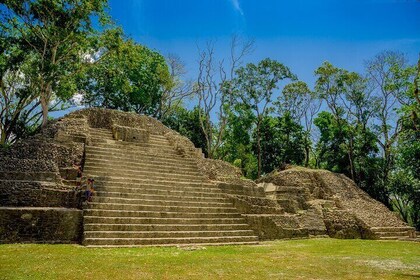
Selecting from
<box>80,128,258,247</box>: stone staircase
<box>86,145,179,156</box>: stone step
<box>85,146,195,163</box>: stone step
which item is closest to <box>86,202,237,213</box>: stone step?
<box>80,128,258,247</box>: stone staircase

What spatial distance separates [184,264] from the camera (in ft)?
22.6

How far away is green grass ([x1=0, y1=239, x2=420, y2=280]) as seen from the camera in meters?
5.81

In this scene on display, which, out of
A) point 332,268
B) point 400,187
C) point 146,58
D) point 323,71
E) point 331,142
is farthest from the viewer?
point 146,58

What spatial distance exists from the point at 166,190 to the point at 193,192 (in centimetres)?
115

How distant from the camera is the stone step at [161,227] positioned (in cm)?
943

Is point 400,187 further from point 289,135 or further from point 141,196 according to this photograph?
point 141,196

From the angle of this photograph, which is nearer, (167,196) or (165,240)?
(165,240)

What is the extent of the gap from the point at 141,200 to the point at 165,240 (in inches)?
74.3

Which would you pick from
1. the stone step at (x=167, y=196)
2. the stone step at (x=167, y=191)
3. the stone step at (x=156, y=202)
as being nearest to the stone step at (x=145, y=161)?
the stone step at (x=167, y=191)

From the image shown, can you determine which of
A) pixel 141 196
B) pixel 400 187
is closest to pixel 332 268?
pixel 141 196

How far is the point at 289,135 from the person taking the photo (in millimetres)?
32594

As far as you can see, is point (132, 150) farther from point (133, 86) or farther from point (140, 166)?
point (133, 86)

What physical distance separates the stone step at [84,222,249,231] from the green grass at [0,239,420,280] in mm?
958

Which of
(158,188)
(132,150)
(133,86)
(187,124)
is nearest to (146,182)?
(158,188)
